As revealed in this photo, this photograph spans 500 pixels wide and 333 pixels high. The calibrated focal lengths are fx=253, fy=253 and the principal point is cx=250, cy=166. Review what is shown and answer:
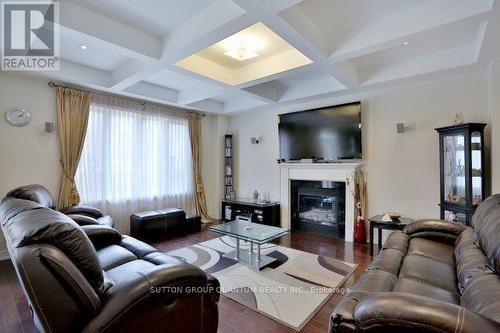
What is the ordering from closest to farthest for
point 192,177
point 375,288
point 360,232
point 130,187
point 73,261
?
point 73,261 < point 375,288 < point 360,232 < point 130,187 < point 192,177

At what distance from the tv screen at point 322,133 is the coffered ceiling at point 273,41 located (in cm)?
38

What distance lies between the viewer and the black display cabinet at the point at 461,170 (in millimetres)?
2996

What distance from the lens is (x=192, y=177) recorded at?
18.4 ft

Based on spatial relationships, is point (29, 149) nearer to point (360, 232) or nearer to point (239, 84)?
point (239, 84)

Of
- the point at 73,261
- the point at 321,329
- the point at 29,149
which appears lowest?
the point at 321,329

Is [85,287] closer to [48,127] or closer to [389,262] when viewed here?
[389,262]

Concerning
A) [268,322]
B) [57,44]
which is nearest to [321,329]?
[268,322]

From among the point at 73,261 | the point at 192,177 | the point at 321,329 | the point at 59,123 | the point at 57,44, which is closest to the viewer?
the point at 73,261

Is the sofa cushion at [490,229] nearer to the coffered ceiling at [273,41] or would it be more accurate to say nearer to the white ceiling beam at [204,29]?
the coffered ceiling at [273,41]

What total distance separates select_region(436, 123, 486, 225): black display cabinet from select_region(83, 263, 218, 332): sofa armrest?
321 centimetres

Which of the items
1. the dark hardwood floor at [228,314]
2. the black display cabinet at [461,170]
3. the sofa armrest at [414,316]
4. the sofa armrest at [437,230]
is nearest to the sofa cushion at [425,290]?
the sofa armrest at [414,316]

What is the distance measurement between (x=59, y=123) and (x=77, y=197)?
1.14m

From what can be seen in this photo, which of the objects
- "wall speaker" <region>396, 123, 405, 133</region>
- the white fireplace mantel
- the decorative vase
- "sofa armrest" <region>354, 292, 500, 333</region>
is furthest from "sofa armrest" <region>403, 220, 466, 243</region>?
"sofa armrest" <region>354, 292, 500, 333</region>

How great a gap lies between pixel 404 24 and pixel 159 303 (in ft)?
10.1
